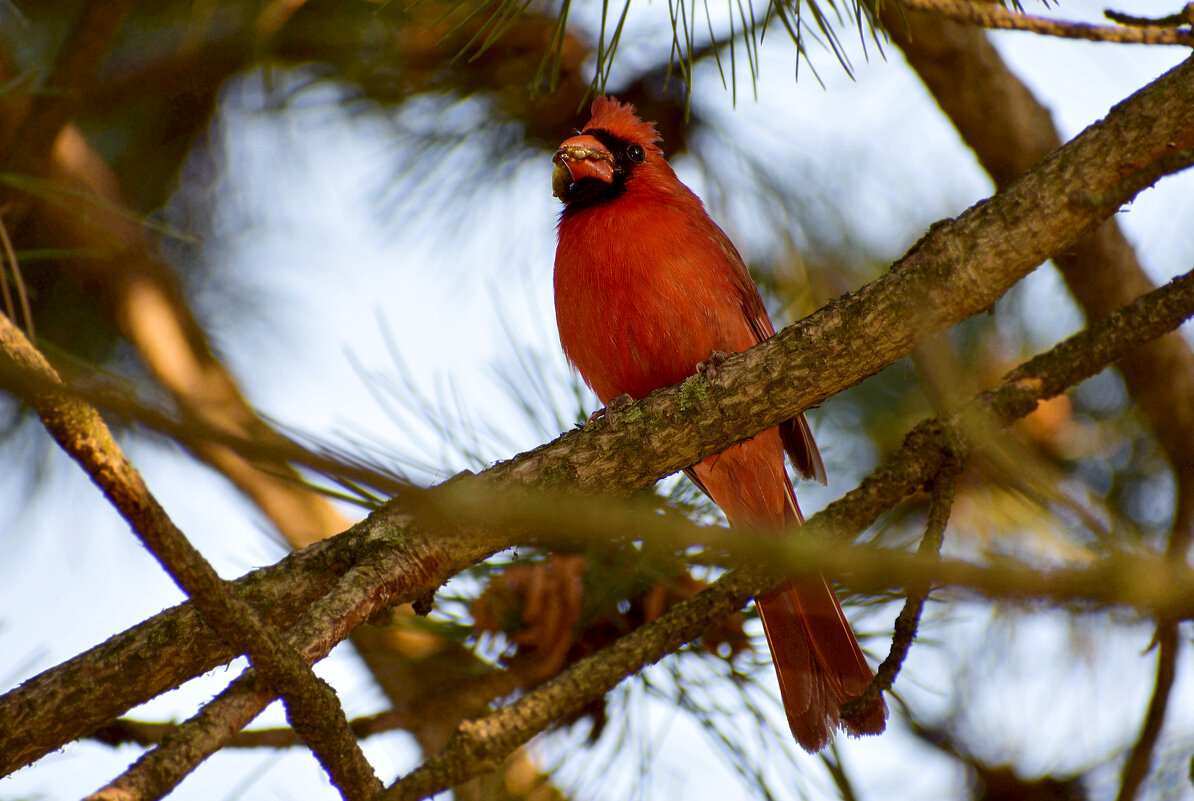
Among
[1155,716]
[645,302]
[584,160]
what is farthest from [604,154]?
[1155,716]

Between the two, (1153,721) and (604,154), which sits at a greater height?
(604,154)

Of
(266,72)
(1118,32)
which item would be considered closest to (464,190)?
(266,72)

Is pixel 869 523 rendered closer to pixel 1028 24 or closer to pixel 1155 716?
pixel 1155 716

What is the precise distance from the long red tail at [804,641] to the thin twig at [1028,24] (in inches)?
57.9

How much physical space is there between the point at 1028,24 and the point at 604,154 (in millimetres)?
1541

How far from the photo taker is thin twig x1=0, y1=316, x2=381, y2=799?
4.60ft

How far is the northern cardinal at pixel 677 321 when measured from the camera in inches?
130

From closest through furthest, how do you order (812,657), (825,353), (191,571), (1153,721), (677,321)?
Result: (191,571) < (825,353) < (1153,721) < (812,657) < (677,321)

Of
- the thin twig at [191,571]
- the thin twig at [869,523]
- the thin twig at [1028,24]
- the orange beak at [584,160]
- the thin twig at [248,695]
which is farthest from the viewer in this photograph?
the orange beak at [584,160]

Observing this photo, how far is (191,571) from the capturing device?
1569mm

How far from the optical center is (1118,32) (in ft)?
9.21

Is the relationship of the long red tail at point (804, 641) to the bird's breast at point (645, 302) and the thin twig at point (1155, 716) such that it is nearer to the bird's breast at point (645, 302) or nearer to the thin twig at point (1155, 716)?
the bird's breast at point (645, 302)

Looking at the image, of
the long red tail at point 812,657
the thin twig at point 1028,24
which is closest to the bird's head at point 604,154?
the thin twig at point 1028,24

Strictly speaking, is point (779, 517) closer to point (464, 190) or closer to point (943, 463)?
point (943, 463)
